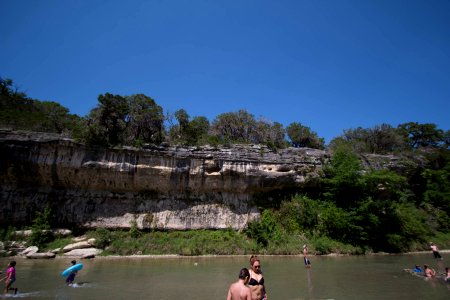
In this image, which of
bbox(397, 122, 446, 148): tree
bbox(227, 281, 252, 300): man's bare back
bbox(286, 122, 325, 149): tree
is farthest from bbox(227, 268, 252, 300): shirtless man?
bbox(397, 122, 446, 148): tree

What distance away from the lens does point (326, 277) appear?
11.8 m

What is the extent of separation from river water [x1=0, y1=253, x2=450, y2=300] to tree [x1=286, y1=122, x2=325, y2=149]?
2389cm

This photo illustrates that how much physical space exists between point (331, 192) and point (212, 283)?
17526 mm

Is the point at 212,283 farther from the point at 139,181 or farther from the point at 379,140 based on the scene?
the point at 379,140

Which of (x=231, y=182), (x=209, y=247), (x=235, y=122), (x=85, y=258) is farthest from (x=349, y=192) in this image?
(x=85, y=258)

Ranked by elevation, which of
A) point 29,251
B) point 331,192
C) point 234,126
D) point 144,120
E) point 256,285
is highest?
point 234,126

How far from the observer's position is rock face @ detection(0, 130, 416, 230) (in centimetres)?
2262

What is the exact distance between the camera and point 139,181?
24.1 meters

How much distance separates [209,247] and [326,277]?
36.2 ft

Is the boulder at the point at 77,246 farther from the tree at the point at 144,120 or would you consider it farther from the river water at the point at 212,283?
the tree at the point at 144,120

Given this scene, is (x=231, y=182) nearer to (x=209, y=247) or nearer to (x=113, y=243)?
(x=209, y=247)

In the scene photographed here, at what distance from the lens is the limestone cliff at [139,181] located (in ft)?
74.2

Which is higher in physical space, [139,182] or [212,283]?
[139,182]

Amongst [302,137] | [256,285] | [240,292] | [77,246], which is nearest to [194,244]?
[77,246]
